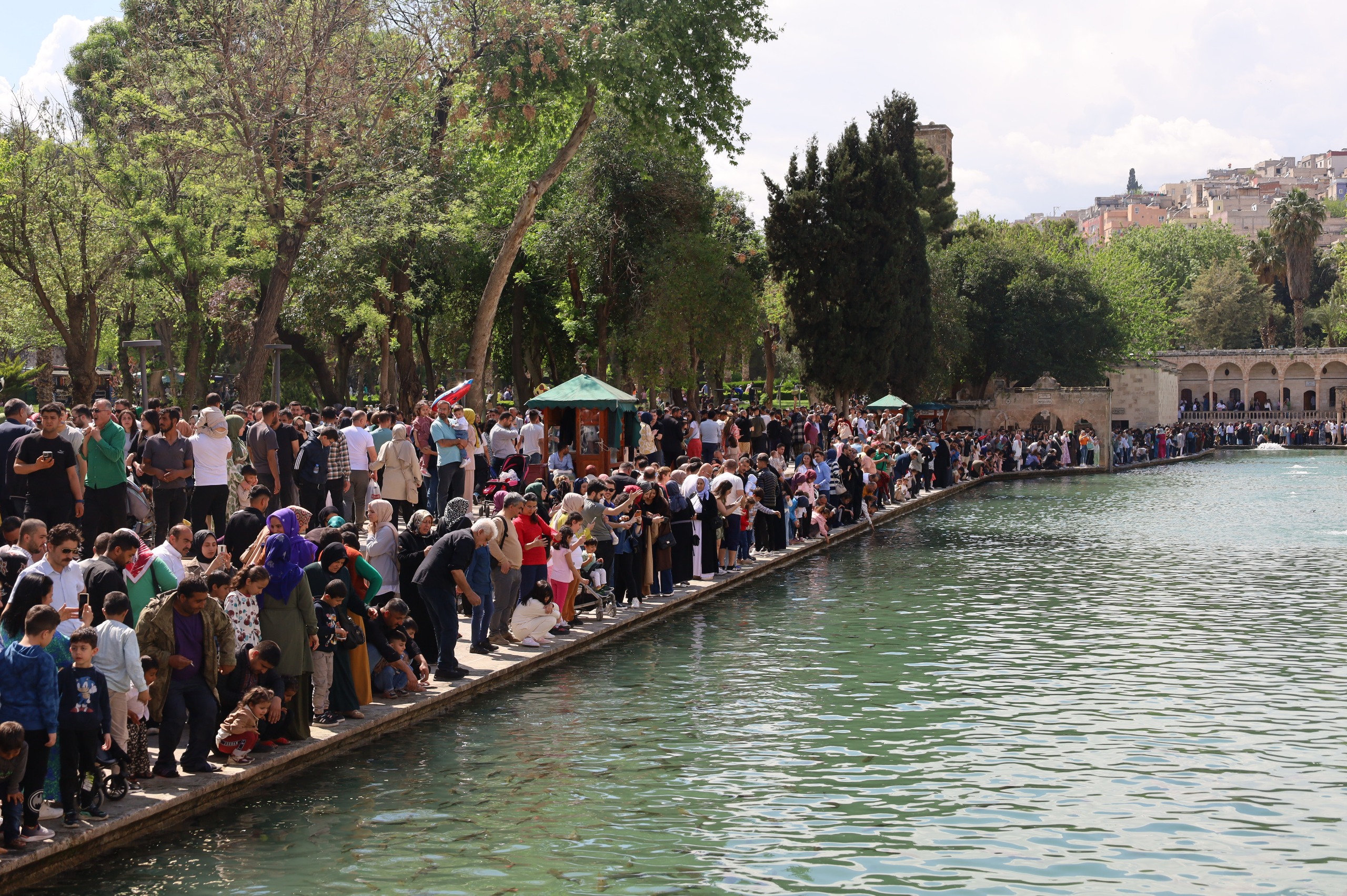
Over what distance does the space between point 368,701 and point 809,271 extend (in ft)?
130

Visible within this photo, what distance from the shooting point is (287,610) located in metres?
9.76

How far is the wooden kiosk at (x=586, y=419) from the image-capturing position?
23719mm

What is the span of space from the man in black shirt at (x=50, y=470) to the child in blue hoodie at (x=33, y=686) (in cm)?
467

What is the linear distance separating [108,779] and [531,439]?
47.9 feet

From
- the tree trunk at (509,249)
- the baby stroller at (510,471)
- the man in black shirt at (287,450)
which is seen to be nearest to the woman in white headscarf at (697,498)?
the baby stroller at (510,471)

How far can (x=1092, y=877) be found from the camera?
7910mm

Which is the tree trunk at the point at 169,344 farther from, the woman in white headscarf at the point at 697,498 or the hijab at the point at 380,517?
the hijab at the point at 380,517

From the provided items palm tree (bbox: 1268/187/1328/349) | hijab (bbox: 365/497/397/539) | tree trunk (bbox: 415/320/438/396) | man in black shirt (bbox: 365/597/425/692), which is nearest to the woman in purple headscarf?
man in black shirt (bbox: 365/597/425/692)

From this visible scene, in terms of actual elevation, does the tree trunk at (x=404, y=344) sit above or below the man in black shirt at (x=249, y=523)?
above

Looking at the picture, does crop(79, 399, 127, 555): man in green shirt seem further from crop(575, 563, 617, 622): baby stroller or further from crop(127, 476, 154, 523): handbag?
crop(575, 563, 617, 622): baby stroller

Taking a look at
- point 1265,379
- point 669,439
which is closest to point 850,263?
point 669,439

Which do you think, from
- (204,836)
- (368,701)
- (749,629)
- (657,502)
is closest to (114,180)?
(657,502)

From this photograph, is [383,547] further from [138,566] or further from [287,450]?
[287,450]

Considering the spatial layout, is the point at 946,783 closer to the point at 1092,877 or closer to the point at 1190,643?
the point at 1092,877
